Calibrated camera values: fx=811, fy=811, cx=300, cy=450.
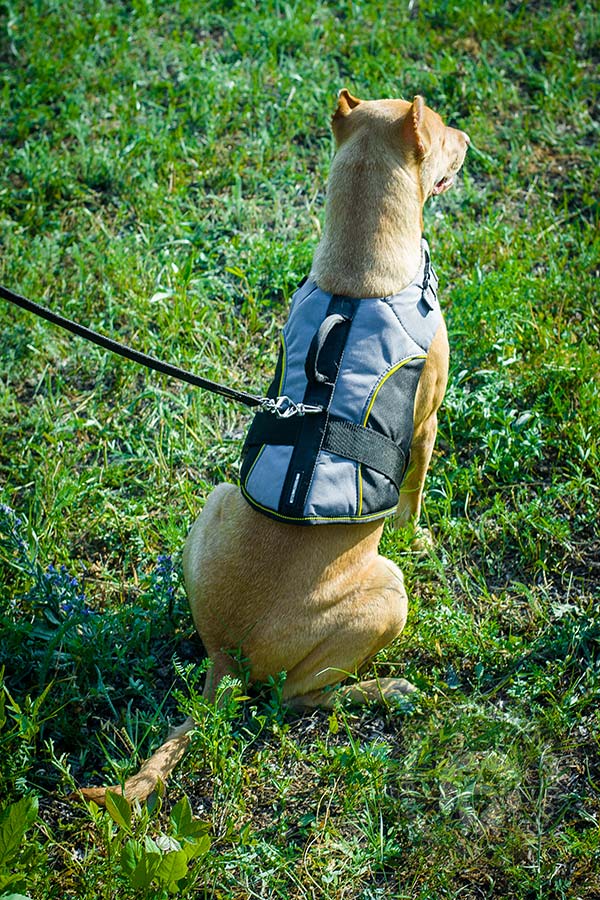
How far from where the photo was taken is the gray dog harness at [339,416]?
9.68 ft

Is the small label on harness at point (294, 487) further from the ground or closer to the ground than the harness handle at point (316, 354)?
closer to the ground

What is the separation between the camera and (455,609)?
3766 millimetres

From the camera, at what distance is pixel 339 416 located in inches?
118

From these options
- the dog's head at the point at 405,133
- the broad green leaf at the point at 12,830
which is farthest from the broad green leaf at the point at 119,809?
the dog's head at the point at 405,133

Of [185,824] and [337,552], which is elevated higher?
[337,552]

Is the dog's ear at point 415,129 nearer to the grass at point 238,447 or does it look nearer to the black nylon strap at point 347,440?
the black nylon strap at point 347,440

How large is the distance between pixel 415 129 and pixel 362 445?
1309 mm

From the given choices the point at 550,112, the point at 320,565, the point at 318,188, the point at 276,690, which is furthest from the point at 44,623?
the point at 550,112

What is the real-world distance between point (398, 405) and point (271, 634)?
100 cm

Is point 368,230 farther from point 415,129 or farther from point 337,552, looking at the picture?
point 337,552

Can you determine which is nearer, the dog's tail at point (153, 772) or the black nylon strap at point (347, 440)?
the dog's tail at point (153, 772)

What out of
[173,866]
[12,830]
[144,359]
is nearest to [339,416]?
[144,359]

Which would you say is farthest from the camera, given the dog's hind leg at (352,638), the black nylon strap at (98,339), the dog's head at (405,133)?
the dog's head at (405,133)

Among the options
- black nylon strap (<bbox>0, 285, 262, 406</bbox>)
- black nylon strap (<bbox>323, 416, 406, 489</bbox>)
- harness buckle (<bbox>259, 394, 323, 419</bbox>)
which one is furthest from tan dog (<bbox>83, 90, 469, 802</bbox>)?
black nylon strap (<bbox>0, 285, 262, 406</bbox>)
